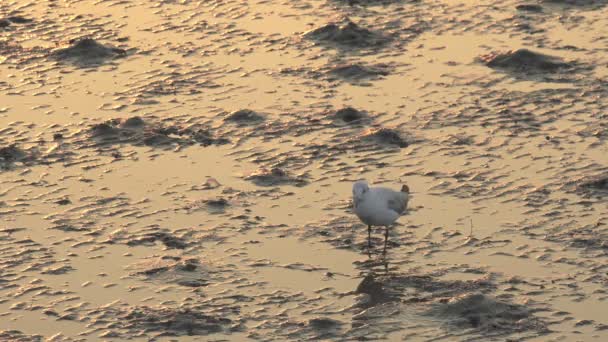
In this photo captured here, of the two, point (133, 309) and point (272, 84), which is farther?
point (272, 84)

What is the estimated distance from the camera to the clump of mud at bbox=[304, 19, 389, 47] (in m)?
23.8

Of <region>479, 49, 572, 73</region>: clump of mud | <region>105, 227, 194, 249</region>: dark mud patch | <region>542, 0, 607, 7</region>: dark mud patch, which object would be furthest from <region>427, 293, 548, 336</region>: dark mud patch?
<region>542, 0, 607, 7</region>: dark mud patch

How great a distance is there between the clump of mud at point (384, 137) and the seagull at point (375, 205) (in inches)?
110

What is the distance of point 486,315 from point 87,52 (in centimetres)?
1016

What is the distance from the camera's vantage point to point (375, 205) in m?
16.8

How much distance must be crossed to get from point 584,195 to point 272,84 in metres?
5.55

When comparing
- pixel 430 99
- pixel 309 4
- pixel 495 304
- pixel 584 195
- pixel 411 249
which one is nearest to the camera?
pixel 495 304

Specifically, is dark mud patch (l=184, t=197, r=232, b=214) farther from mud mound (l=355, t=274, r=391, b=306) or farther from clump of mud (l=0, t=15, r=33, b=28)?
clump of mud (l=0, t=15, r=33, b=28)

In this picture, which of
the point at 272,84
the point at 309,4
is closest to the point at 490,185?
the point at 272,84

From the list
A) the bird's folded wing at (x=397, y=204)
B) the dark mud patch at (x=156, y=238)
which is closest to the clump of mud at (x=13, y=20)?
the dark mud patch at (x=156, y=238)

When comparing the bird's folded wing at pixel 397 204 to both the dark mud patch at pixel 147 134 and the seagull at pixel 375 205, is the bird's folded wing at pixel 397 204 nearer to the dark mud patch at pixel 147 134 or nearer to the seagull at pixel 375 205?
the seagull at pixel 375 205

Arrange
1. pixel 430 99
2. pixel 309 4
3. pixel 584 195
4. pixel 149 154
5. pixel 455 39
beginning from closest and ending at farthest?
pixel 584 195
pixel 149 154
pixel 430 99
pixel 455 39
pixel 309 4

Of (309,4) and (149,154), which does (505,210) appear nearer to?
(149,154)

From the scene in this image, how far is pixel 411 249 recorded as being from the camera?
1714 centimetres
